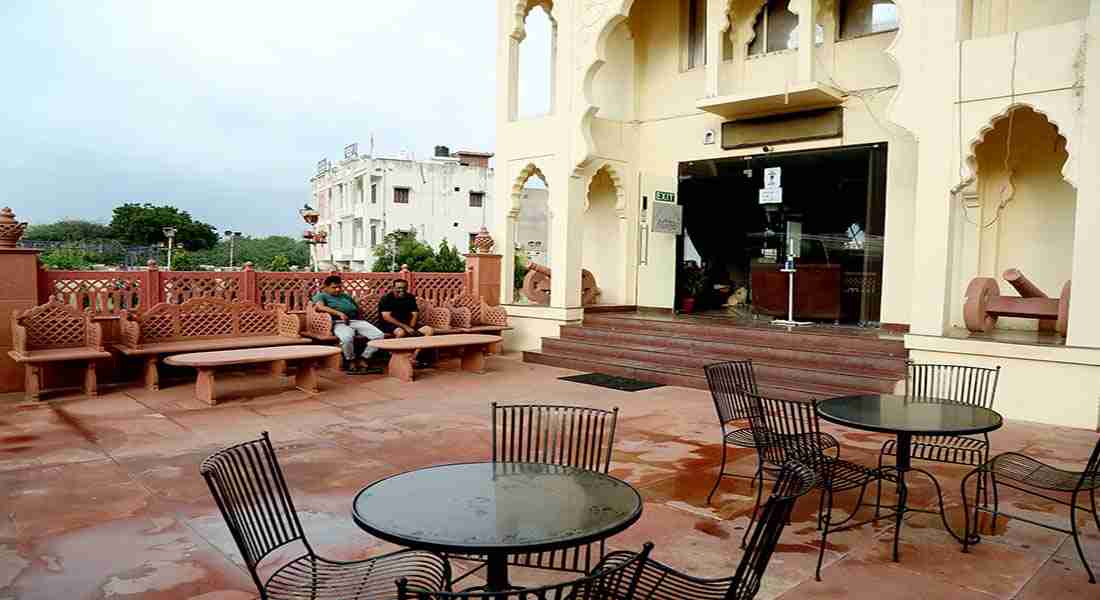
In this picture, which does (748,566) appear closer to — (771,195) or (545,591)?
(545,591)

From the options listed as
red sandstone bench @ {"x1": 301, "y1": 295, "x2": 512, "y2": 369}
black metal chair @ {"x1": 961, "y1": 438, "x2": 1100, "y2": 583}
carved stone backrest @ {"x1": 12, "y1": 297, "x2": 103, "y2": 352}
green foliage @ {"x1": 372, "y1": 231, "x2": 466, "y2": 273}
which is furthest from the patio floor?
green foliage @ {"x1": 372, "y1": 231, "x2": 466, "y2": 273}

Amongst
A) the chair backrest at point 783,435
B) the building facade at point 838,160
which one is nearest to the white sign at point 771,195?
the building facade at point 838,160

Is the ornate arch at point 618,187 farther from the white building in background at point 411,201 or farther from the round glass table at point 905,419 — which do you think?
the white building in background at point 411,201

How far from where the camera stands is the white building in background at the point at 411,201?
4225cm

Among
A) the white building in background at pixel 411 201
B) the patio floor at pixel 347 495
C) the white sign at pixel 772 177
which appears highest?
the white building in background at pixel 411 201

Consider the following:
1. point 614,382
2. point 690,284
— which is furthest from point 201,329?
point 690,284

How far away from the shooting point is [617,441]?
19.4 ft

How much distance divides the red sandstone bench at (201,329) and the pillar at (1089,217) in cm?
780

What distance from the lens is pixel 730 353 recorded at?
350 inches

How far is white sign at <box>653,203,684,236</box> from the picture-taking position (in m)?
11.7

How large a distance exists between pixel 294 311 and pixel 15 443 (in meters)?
4.18

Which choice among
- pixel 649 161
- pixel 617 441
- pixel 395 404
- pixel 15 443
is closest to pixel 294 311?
pixel 395 404

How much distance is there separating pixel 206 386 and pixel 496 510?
5735 mm

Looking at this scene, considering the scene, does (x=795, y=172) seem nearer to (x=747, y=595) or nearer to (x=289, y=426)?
(x=289, y=426)
